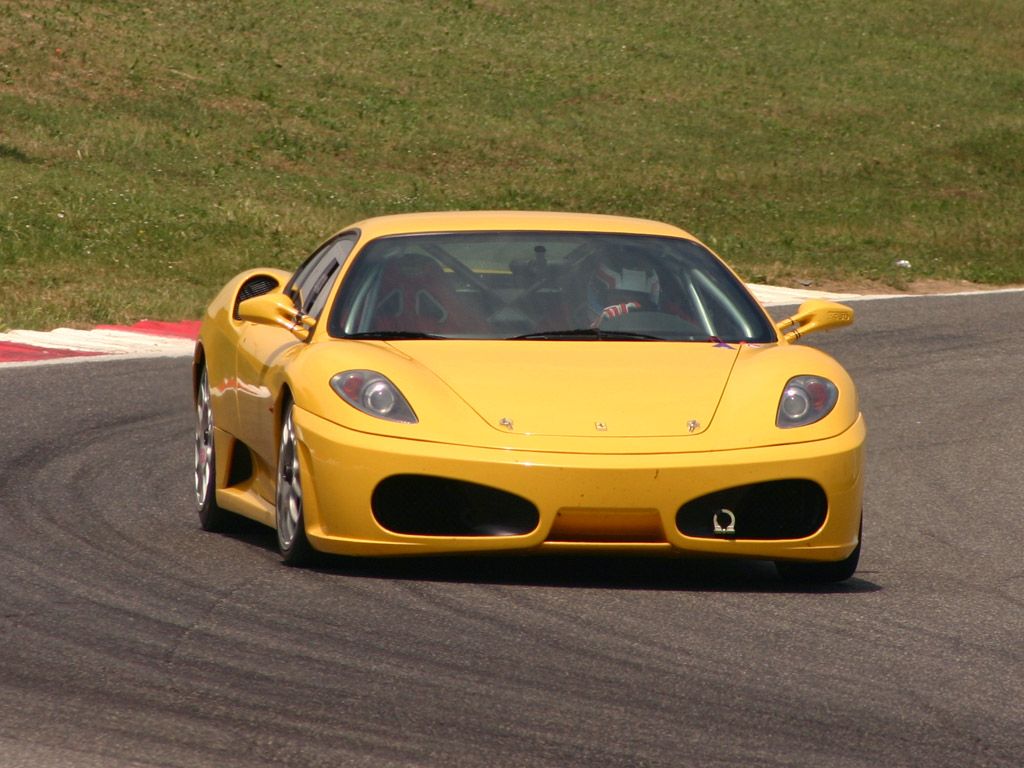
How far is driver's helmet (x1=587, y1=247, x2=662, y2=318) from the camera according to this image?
747 cm

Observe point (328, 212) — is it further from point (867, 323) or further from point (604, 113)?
point (604, 113)

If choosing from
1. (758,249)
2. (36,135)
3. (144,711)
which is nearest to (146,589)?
(144,711)

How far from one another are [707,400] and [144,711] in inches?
101

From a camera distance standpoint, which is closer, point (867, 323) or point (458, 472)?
point (458, 472)

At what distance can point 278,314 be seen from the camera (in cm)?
727

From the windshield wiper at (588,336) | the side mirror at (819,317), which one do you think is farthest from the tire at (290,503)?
the side mirror at (819,317)

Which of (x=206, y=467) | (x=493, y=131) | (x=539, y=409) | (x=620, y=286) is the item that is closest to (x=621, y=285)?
(x=620, y=286)

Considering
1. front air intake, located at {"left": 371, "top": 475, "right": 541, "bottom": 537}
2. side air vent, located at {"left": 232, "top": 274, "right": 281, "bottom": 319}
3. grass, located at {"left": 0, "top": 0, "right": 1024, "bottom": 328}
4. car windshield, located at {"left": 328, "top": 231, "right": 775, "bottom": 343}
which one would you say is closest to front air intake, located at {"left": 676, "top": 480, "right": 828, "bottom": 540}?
front air intake, located at {"left": 371, "top": 475, "right": 541, "bottom": 537}

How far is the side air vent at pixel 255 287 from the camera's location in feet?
27.0

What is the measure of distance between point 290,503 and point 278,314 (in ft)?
2.61

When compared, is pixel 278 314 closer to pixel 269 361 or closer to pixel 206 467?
pixel 269 361

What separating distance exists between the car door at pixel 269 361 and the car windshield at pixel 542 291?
210 millimetres

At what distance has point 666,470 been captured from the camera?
20.9ft

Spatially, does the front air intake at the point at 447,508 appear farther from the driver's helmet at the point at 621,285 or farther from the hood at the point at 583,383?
the driver's helmet at the point at 621,285
